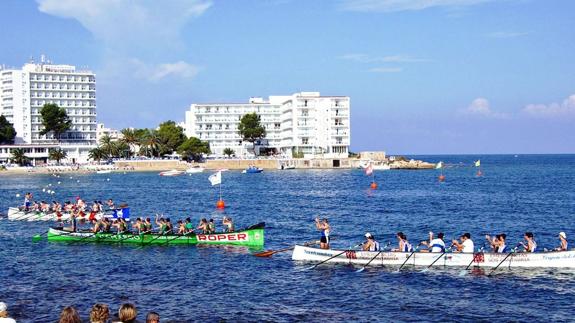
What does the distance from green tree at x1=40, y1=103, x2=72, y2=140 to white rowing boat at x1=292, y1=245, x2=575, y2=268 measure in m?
163

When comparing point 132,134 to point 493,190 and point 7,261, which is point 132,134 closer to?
point 493,190

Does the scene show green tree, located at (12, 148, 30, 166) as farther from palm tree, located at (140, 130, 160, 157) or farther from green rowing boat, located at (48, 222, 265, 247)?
green rowing boat, located at (48, 222, 265, 247)

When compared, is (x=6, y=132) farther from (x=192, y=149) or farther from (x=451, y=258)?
(x=451, y=258)

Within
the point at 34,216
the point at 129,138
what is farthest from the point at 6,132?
the point at 34,216

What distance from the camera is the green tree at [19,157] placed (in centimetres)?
17338

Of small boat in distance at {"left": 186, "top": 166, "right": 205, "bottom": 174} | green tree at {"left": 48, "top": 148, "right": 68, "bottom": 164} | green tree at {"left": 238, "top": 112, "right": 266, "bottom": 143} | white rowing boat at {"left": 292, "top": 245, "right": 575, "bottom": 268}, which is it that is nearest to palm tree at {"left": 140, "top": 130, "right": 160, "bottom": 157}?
small boat in distance at {"left": 186, "top": 166, "right": 205, "bottom": 174}

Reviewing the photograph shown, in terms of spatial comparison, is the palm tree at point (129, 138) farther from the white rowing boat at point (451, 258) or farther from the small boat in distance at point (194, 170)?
the white rowing boat at point (451, 258)

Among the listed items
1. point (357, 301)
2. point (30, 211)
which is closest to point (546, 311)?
point (357, 301)

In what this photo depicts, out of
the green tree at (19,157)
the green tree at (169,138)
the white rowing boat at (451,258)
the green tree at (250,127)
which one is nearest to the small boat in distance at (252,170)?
the green tree at (250,127)

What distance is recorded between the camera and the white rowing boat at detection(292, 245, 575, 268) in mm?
33719

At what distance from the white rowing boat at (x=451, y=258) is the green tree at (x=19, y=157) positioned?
156 meters

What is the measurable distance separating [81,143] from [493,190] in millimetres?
137392

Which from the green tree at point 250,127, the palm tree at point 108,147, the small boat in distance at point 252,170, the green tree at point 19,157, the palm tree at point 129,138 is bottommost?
the small boat in distance at point 252,170

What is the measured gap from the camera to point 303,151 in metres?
190
